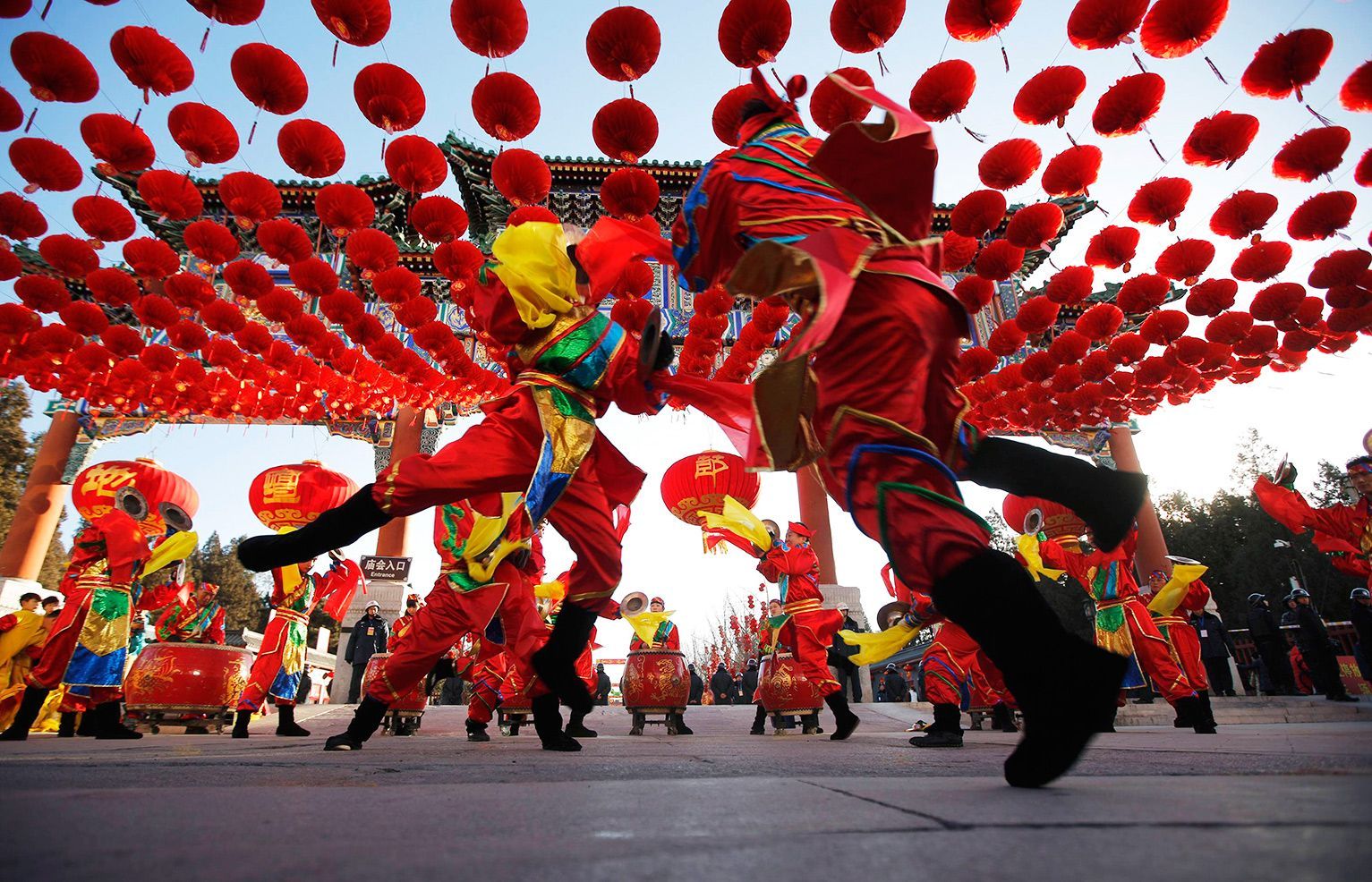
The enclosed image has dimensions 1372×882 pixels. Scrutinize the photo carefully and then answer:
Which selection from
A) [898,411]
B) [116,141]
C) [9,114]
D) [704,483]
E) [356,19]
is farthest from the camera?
[704,483]

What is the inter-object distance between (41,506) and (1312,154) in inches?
627

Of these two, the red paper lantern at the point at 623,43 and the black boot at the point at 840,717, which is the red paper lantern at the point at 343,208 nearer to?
the red paper lantern at the point at 623,43

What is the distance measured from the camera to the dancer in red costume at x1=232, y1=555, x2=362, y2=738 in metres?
4.74

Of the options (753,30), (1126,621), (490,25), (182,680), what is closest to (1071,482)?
(753,30)

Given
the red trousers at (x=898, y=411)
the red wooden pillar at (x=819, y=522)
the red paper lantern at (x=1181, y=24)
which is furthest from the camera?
the red wooden pillar at (x=819, y=522)

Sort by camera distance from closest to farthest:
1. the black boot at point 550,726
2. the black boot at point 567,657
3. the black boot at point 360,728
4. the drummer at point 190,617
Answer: the black boot at point 567,657
the black boot at point 360,728
the black boot at point 550,726
the drummer at point 190,617

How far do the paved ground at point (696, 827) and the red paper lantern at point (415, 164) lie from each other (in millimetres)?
4007

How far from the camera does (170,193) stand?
14.2ft

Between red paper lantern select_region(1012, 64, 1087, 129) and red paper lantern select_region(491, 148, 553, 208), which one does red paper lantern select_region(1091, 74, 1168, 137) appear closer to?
red paper lantern select_region(1012, 64, 1087, 129)

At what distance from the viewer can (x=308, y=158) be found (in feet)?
13.7

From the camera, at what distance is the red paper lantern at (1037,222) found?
479cm

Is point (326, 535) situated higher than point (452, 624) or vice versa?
point (326, 535)

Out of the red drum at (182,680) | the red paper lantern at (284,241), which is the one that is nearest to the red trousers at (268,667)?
the red drum at (182,680)

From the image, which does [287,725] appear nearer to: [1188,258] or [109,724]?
[109,724]
